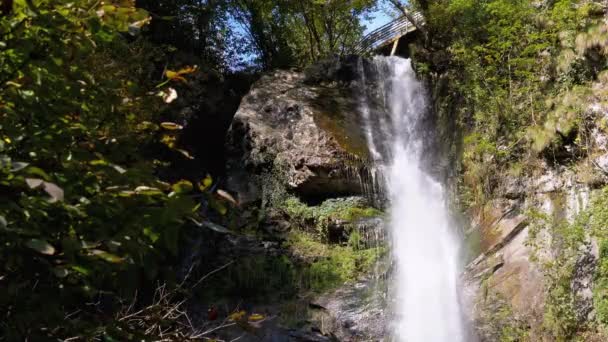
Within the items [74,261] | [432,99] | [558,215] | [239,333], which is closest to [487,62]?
[432,99]

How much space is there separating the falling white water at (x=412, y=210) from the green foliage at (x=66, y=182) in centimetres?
688

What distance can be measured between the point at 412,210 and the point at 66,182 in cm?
986

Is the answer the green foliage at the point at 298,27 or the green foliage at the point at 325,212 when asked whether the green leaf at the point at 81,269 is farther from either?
the green foliage at the point at 298,27

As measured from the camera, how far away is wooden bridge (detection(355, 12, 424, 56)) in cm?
1956

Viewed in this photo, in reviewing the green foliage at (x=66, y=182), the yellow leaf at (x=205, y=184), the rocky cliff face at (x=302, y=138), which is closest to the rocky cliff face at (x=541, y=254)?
→ the rocky cliff face at (x=302, y=138)

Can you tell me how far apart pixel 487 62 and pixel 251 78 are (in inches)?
253

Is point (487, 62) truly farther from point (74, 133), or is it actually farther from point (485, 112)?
point (74, 133)

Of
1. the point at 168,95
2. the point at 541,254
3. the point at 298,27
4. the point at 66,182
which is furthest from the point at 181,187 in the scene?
the point at 298,27

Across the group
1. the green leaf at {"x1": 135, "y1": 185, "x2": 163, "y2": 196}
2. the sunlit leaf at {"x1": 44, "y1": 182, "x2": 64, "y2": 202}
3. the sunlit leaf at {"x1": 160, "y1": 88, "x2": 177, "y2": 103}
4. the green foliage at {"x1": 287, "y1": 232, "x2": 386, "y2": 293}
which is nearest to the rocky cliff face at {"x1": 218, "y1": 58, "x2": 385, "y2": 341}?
the green foliage at {"x1": 287, "y1": 232, "x2": 386, "y2": 293}

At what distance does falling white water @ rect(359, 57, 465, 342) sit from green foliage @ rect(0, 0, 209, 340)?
6883mm

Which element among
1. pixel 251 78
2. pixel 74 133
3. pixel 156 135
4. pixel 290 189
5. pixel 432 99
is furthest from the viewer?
pixel 251 78

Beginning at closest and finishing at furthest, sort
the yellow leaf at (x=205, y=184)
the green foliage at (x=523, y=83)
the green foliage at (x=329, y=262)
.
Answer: the yellow leaf at (x=205, y=184), the green foliage at (x=523, y=83), the green foliage at (x=329, y=262)

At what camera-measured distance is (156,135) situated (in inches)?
85.5

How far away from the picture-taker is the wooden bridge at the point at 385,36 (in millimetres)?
19562
